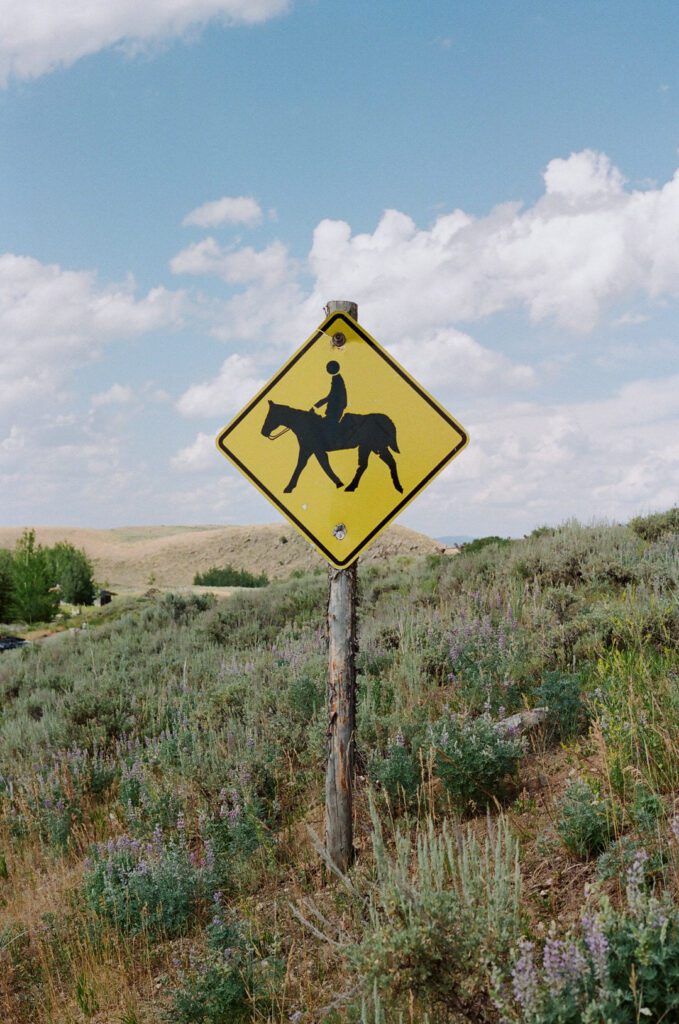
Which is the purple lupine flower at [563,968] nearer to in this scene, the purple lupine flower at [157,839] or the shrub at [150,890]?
the shrub at [150,890]

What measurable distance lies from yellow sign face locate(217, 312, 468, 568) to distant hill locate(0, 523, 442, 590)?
41.2 meters

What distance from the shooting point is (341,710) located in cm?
481

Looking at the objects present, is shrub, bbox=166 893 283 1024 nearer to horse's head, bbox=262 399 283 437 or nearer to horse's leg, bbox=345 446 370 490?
horse's leg, bbox=345 446 370 490

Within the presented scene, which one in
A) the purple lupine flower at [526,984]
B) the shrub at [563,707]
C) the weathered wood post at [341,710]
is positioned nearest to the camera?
the purple lupine flower at [526,984]

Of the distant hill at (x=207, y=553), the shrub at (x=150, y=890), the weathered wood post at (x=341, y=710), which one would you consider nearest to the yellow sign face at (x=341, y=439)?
the weathered wood post at (x=341, y=710)

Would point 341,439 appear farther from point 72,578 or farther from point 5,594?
point 72,578

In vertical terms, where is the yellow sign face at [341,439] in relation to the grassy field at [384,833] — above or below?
above

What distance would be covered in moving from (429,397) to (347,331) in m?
0.63

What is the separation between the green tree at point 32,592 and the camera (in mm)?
46312

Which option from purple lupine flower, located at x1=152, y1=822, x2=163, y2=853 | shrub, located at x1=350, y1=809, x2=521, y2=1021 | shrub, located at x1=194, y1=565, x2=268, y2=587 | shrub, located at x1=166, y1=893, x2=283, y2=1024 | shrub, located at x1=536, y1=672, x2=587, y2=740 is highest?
shrub, located at x1=194, y1=565, x2=268, y2=587

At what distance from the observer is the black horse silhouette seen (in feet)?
15.3

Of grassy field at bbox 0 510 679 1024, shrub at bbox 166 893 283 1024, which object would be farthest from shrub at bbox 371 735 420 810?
shrub at bbox 166 893 283 1024

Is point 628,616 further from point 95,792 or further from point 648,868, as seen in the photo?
point 95,792

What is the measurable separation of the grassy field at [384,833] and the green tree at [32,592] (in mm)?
38664
